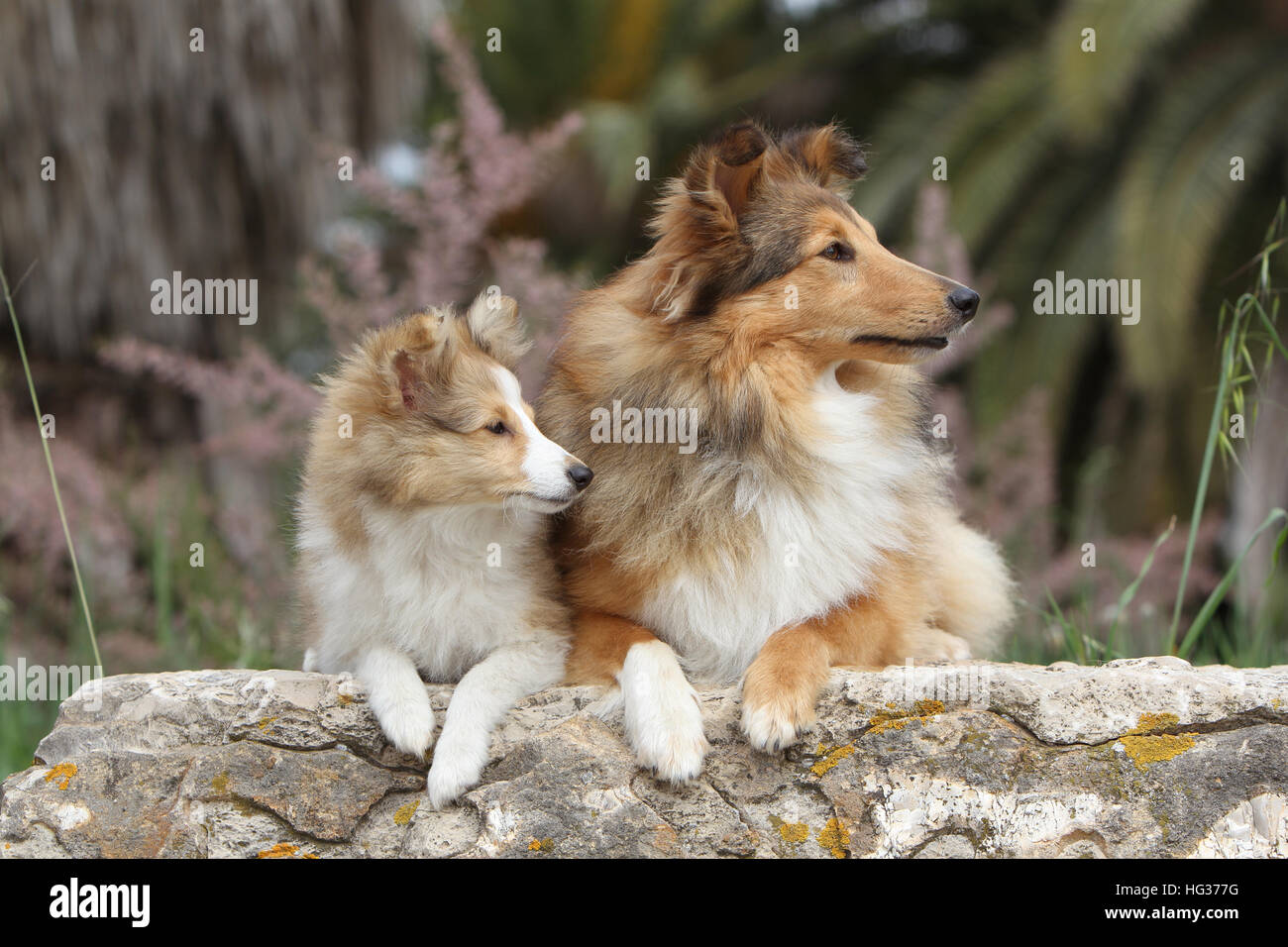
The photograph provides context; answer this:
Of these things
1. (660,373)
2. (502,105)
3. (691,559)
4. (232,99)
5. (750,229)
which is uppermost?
(502,105)

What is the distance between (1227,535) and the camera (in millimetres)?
11273

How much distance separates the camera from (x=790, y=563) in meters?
3.70

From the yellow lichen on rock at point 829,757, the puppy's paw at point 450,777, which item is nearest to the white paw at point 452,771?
the puppy's paw at point 450,777

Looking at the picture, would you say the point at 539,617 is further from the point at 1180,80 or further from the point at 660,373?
the point at 1180,80

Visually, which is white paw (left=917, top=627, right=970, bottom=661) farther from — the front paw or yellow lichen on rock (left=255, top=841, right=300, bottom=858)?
yellow lichen on rock (left=255, top=841, right=300, bottom=858)

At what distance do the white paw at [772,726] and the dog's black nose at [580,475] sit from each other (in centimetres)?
79

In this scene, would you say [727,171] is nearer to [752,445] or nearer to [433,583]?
[752,445]

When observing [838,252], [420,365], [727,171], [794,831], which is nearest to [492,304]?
[420,365]

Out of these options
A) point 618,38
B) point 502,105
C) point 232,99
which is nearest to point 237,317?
point 232,99

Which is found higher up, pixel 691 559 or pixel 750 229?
pixel 750 229

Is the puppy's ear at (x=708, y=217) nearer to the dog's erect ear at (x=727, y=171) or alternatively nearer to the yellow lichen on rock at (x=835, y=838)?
the dog's erect ear at (x=727, y=171)

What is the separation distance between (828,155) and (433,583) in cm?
205

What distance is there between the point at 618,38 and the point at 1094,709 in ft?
43.1

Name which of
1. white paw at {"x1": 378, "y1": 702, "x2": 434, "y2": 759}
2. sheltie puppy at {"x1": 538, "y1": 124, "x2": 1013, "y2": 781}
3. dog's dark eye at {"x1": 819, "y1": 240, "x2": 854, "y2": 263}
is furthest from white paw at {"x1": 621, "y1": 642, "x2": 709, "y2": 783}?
dog's dark eye at {"x1": 819, "y1": 240, "x2": 854, "y2": 263}
